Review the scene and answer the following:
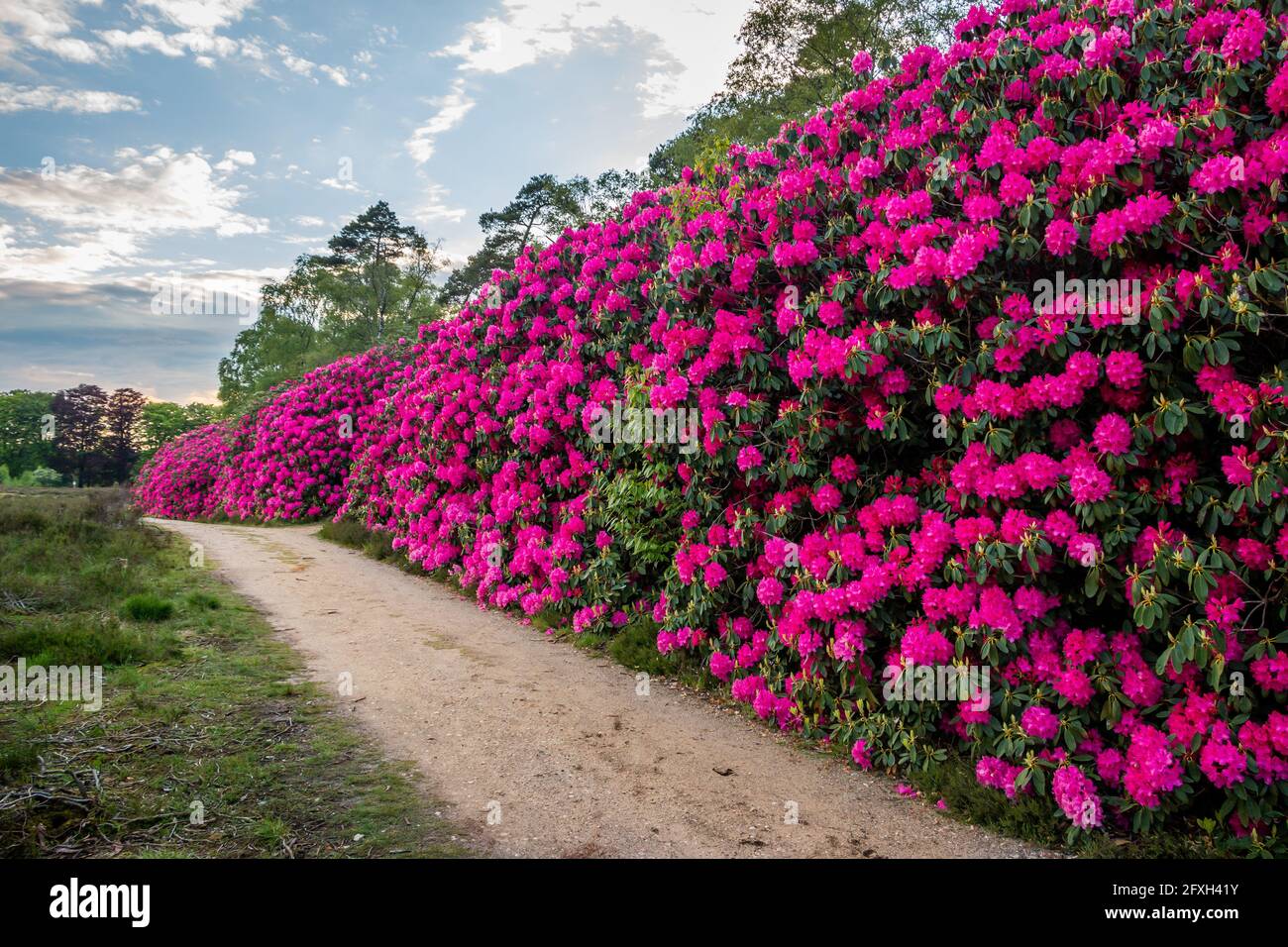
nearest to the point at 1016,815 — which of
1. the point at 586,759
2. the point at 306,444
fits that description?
the point at 586,759

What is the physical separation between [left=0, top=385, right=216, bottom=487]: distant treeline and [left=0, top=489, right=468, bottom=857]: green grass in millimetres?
35805

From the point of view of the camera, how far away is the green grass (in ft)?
11.0

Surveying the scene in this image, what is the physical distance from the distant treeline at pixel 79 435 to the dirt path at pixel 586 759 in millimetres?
37407

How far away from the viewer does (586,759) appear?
4.56 meters

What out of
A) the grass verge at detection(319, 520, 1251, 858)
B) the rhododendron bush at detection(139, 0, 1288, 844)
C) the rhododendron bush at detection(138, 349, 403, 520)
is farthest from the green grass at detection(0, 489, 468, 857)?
the rhododendron bush at detection(138, 349, 403, 520)

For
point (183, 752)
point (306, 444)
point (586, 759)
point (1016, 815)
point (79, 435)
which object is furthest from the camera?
point (79, 435)

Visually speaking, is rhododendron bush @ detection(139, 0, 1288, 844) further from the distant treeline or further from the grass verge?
the distant treeline

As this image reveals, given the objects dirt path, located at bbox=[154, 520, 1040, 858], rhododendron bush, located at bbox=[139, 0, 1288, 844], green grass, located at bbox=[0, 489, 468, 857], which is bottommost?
dirt path, located at bbox=[154, 520, 1040, 858]

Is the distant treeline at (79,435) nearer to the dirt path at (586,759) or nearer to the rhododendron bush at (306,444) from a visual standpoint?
the rhododendron bush at (306,444)

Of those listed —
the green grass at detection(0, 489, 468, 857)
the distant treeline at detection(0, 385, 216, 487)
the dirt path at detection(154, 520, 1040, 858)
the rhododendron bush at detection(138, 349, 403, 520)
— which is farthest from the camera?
the distant treeline at detection(0, 385, 216, 487)

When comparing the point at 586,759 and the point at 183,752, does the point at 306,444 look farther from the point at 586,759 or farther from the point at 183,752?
the point at 586,759

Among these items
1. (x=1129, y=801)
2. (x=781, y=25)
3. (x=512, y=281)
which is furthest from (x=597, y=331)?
(x=781, y=25)

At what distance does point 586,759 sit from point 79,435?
42619 millimetres

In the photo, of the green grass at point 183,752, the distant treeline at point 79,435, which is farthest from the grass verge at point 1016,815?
the distant treeline at point 79,435
